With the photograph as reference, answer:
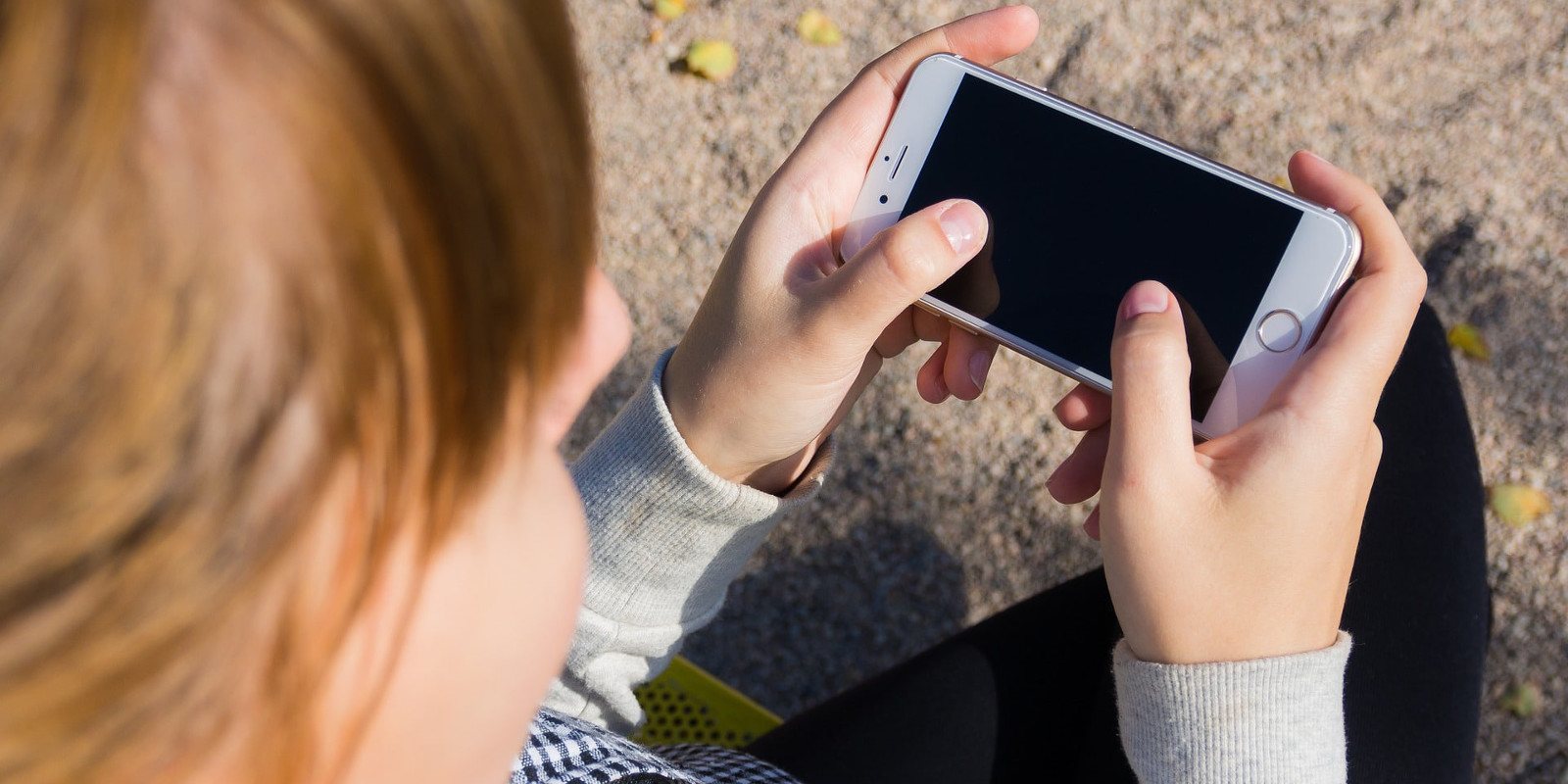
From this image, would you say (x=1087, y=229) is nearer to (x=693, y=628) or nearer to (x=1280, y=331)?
(x=1280, y=331)

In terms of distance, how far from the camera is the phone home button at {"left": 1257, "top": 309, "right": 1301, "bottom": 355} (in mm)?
1181

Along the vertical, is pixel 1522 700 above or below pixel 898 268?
below

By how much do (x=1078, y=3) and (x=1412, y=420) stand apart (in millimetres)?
1132

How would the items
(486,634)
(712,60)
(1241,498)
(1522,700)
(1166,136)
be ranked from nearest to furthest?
(486,634), (1241,498), (1522,700), (1166,136), (712,60)

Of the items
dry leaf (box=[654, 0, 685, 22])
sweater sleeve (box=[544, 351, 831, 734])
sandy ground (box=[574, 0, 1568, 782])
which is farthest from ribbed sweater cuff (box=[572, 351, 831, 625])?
dry leaf (box=[654, 0, 685, 22])

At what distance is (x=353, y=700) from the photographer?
533 mm

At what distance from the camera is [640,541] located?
4.10 ft

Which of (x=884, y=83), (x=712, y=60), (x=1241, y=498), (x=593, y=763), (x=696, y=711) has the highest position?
(x=884, y=83)

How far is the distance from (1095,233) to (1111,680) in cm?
50

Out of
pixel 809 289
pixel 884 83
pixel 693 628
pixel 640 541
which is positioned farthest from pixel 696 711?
pixel 884 83

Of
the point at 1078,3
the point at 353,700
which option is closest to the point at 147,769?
the point at 353,700

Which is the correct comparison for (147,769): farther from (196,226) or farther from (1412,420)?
(1412,420)

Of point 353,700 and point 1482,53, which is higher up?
point 1482,53

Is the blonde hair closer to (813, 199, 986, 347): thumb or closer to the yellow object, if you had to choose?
(813, 199, 986, 347): thumb
